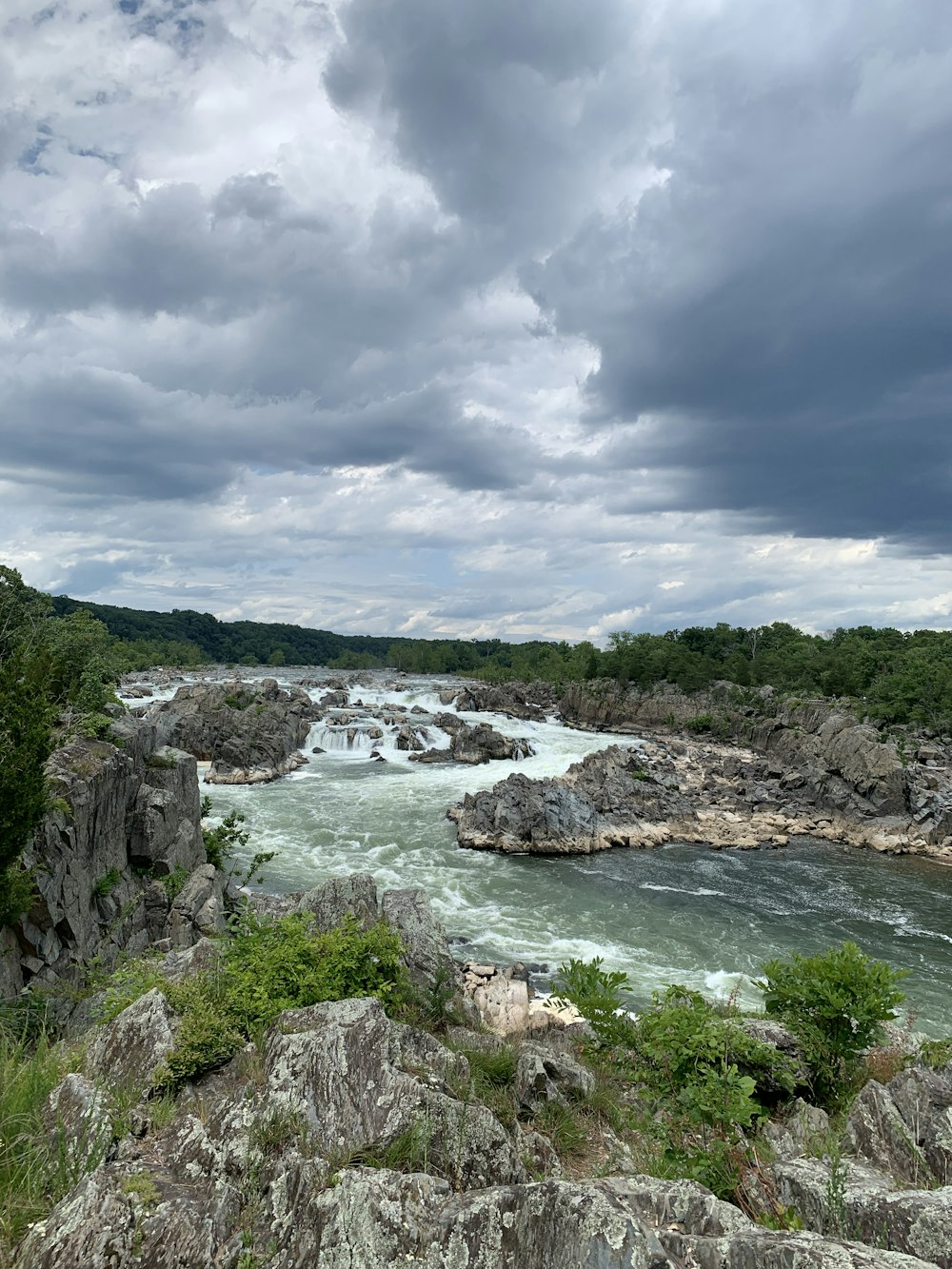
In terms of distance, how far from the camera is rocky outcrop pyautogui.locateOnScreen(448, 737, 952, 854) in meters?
33.1

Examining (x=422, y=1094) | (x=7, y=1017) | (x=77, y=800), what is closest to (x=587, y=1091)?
(x=422, y=1094)

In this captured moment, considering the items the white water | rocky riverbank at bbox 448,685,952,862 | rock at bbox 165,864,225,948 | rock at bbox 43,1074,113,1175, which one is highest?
rock at bbox 43,1074,113,1175

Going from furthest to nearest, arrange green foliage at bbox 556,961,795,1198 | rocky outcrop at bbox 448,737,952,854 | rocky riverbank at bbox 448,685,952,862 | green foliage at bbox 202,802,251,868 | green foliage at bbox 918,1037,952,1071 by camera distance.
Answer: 1. rocky riverbank at bbox 448,685,952,862
2. rocky outcrop at bbox 448,737,952,854
3. green foliage at bbox 202,802,251,868
4. green foliage at bbox 918,1037,952,1071
5. green foliage at bbox 556,961,795,1198

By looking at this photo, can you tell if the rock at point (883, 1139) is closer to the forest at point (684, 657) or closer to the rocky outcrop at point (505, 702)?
the forest at point (684, 657)

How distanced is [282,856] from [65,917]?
15293mm

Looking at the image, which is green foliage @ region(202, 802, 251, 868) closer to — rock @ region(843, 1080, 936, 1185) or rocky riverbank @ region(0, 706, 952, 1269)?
rocky riverbank @ region(0, 706, 952, 1269)

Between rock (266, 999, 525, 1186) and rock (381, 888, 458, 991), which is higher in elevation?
rock (266, 999, 525, 1186)

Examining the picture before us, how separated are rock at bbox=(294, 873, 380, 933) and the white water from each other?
8.09 meters

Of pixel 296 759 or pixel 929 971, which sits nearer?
pixel 929 971

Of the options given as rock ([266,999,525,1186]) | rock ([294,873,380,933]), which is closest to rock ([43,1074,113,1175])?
rock ([266,999,525,1186])

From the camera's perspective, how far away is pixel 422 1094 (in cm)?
502

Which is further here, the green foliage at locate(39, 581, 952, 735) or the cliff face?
the green foliage at locate(39, 581, 952, 735)

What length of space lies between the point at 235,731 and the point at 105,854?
33.5 metres

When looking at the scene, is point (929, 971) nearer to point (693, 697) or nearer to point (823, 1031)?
point (823, 1031)
